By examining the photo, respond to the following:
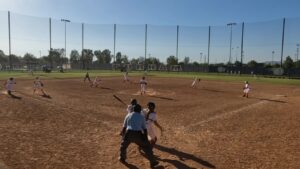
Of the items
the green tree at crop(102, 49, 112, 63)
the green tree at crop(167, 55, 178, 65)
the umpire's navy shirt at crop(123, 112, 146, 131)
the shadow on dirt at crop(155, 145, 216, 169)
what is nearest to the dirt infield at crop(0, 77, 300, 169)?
the shadow on dirt at crop(155, 145, 216, 169)

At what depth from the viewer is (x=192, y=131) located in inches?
Result: 564

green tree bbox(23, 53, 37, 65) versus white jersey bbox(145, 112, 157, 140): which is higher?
green tree bbox(23, 53, 37, 65)

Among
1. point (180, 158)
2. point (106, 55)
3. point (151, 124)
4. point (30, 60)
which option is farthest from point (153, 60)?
point (180, 158)

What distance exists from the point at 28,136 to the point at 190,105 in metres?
12.3

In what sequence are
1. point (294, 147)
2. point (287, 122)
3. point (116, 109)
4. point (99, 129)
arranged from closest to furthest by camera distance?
point (294, 147)
point (99, 129)
point (287, 122)
point (116, 109)

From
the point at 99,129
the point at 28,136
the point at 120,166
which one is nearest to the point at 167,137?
the point at 99,129

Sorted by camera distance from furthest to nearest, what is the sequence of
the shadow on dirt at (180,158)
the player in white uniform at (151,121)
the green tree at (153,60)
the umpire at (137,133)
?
the green tree at (153,60) → the player in white uniform at (151,121) → the shadow on dirt at (180,158) → the umpire at (137,133)

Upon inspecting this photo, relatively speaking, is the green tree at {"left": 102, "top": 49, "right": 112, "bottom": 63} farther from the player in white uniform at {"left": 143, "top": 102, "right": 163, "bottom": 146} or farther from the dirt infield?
the player in white uniform at {"left": 143, "top": 102, "right": 163, "bottom": 146}

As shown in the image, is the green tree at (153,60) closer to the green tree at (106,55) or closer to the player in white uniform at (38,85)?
the green tree at (106,55)

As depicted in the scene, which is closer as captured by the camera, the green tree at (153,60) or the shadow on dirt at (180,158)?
the shadow on dirt at (180,158)

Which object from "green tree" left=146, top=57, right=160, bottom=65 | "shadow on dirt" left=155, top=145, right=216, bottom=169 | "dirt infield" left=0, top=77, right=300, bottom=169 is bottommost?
"shadow on dirt" left=155, top=145, right=216, bottom=169

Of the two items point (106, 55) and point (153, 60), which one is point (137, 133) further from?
point (106, 55)

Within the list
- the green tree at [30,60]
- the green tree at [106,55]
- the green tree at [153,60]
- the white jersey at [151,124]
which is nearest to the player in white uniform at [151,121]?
the white jersey at [151,124]

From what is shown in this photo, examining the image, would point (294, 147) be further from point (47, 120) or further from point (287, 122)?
point (47, 120)
